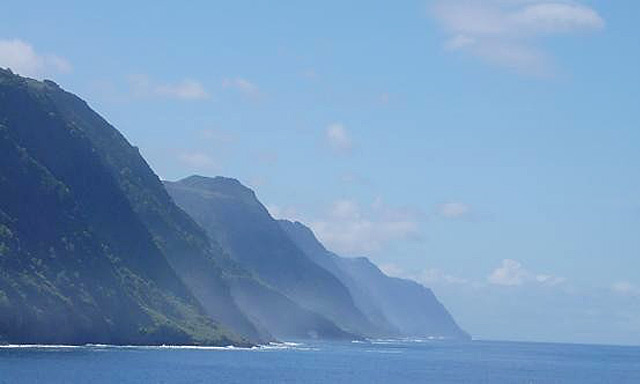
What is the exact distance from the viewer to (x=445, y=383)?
195875mm

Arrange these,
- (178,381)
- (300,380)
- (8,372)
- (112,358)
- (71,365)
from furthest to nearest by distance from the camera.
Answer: (112,358), (300,380), (71,365), (178,381), (8,372)

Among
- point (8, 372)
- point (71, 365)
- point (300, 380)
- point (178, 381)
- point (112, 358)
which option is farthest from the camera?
point (112, 358)

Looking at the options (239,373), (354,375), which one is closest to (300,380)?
(239,373)

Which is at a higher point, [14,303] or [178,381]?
[14,303]

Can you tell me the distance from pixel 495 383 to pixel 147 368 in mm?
60432

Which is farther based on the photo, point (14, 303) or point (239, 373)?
point (14, 303)

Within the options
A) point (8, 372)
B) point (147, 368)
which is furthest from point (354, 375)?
point (8, 372)

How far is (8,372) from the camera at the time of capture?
14225 cm

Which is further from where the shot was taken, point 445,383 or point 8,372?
point 445,383

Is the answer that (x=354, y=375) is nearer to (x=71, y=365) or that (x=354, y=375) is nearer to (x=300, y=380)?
(x=300, y=380)

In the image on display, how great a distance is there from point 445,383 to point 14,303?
72.4 metres

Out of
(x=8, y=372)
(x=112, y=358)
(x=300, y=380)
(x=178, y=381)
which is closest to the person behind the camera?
(x=8, y=372)

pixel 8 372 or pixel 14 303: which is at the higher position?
pixel 14 303

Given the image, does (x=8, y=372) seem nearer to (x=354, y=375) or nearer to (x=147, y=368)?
(x=147, y=368)
